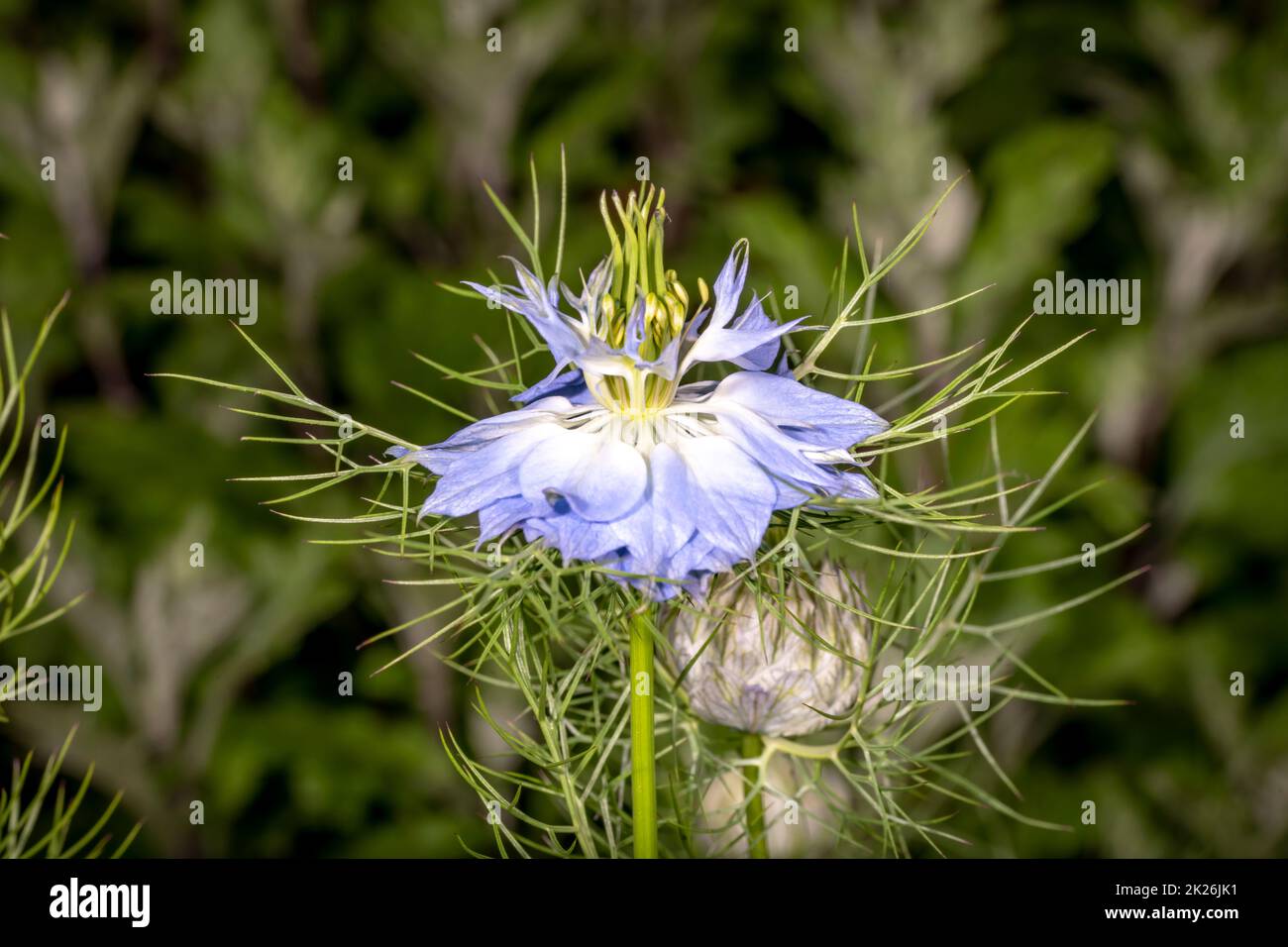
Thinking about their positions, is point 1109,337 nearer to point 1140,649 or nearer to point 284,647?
point 1140,649

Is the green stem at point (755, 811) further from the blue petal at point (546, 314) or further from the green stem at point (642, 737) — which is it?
the blue petal at point (546, 314)

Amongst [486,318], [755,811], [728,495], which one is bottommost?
[755,811]

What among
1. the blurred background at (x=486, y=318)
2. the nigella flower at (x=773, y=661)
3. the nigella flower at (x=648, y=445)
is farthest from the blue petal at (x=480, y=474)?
the blurred background at (x=486, y=318)

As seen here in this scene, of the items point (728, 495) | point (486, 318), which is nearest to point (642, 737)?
point (728, 495)

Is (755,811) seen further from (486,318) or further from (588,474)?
(486,318)

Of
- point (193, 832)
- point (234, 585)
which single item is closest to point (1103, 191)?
point (234, 585)

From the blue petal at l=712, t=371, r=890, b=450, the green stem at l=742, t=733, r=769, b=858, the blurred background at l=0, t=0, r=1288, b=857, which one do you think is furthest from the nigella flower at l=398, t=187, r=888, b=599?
the blurred background at l=0, t=0, r=1288, b=857

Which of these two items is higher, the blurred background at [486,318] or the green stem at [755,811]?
the blurred background at [486,318]
